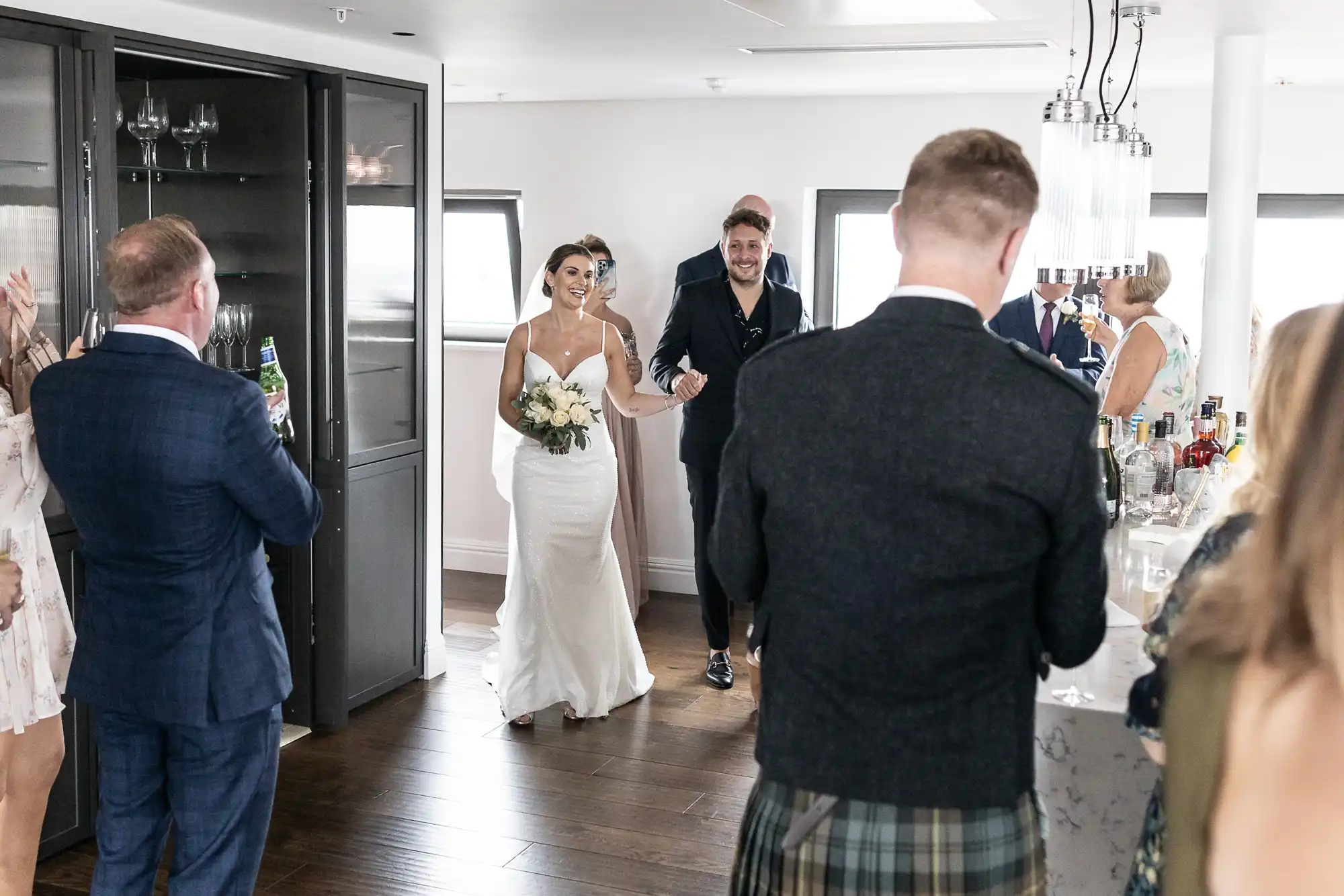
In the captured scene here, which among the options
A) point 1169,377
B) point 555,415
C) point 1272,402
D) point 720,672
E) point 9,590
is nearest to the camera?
point 1272,402

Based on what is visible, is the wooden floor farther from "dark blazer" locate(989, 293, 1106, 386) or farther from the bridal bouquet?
"dark blazer" locate(989, 293, 1106, 386)

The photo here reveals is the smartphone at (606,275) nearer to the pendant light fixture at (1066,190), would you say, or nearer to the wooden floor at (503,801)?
the wooden floor at (503,801)

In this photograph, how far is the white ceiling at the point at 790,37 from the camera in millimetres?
3973

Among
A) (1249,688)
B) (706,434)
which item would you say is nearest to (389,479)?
(706,434)

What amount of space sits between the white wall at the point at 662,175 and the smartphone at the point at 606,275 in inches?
15.9

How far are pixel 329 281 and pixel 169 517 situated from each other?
2304mm

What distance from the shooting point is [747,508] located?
6.19ft

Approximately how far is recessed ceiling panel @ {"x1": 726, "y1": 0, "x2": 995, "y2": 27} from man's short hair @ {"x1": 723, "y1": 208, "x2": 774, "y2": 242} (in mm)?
934

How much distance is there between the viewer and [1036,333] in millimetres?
6172

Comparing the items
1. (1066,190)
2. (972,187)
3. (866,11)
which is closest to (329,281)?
(866,11)

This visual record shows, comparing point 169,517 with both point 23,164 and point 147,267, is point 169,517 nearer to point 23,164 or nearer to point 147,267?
point 147,267

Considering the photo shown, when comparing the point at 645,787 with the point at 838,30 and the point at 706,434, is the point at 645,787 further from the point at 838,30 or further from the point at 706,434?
the point at 838,30

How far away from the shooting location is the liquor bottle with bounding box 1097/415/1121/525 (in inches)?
142

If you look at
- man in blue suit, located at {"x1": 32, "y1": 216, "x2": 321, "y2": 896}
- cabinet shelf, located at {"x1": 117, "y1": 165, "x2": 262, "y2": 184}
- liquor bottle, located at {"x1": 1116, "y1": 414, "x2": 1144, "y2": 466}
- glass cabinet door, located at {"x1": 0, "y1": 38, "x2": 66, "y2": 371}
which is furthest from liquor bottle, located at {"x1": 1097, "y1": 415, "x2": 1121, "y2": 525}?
cabinet shelf, located at {"x1": 117, "y1": 165, "x2": 262, "y2": 184}
